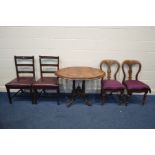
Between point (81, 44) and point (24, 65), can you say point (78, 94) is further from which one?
point (24, 65)

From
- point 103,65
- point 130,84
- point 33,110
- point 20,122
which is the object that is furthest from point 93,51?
point 20,122

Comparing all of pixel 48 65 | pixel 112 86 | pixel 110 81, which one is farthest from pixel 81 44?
pixel 112 86

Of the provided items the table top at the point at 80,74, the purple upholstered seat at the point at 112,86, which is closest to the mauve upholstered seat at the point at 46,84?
the table top at the point at 80,74

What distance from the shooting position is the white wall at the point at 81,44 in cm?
387

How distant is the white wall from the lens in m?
3.87

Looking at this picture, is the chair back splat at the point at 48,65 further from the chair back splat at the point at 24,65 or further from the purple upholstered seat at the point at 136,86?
the purple upholstered seat at the point at 136,86

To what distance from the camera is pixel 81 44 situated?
3961 millimetres

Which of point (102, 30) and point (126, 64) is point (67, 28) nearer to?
point (102, 30)

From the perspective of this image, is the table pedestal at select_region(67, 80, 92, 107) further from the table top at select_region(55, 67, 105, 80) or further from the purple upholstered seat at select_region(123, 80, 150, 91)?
the purple upholstered seat at select_region(123, 80, 150, 91)

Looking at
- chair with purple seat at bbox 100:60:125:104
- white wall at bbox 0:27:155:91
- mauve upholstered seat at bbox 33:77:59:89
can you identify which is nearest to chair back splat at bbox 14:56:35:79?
white wall at bbox 0:27:155:91

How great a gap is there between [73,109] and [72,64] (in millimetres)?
1081

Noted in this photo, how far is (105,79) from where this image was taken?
4.06 meters

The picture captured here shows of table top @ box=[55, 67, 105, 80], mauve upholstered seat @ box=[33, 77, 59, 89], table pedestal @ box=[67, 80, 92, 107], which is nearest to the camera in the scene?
table top @ box=[55, 67, 105, 80]

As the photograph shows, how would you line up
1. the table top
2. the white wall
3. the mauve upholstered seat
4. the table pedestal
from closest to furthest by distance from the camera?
the table top < the mauve upholstered seat < the table pedestal < the white wall
